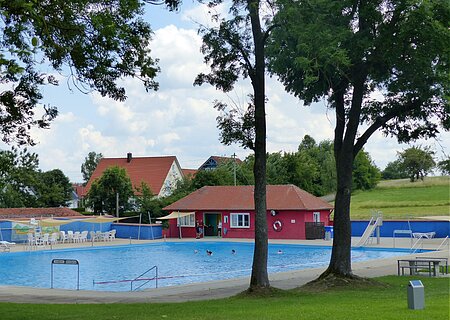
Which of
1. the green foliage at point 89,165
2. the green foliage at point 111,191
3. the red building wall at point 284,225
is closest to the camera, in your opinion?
the red building wall at point 284,225

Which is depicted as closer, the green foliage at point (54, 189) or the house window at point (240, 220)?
the house window at point (240, 220)

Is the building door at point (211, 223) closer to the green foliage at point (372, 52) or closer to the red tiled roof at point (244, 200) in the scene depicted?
the red tiled roof at point (244, 200)

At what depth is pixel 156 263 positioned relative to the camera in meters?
30.8

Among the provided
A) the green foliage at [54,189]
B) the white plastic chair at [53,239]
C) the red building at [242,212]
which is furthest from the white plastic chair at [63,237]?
the green foliage at [54,189]

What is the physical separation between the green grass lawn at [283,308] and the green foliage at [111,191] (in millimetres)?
40145

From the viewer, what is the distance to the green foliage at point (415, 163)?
8394 cm

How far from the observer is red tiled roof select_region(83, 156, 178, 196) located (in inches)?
2781

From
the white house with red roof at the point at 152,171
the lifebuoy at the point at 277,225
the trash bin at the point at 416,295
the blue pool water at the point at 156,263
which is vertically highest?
the white house with red roof at the point at 152,171

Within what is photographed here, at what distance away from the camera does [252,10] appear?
1470 centimetres

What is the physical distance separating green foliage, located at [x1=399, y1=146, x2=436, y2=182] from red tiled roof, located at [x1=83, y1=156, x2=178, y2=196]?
110 ft

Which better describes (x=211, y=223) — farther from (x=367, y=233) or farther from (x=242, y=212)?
(x=367, y=233)

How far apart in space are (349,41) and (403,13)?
5.02 ft

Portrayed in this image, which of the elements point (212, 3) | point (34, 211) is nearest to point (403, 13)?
point (212, 3)

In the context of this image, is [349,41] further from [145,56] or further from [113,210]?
[113,210]
